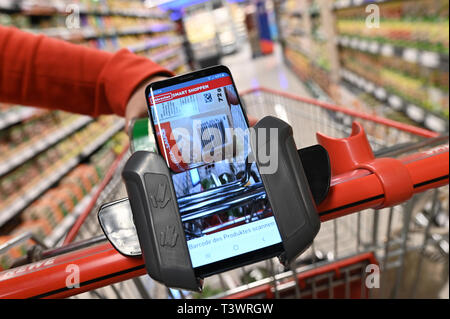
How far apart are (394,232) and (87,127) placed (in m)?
3.21

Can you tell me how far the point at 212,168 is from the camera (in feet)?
1.40

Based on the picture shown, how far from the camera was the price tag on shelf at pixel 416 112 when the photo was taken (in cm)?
229

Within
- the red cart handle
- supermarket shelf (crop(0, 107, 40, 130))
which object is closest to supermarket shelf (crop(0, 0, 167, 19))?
supermarket shelf (crop(0, 107, 40, 130))

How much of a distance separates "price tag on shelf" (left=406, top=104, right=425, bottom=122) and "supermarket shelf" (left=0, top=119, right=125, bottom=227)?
9.54 feet

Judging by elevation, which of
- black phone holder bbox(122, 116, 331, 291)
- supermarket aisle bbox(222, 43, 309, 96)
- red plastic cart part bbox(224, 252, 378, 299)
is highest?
black phone holder bbox(122, 116, 331, 291)

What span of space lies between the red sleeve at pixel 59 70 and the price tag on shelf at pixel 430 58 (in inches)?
73.0

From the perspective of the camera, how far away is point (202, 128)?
1.37 ft

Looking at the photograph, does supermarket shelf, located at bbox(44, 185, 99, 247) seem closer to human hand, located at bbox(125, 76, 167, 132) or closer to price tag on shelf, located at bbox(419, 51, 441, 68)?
human hand, located at bbox(125, 76, 167, 132)

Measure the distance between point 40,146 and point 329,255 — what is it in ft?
8.08

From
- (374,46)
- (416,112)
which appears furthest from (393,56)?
(416,112)

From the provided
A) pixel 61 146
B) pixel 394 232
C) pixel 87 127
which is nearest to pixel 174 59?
pixel 87 127

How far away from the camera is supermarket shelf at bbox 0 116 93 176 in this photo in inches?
91.9

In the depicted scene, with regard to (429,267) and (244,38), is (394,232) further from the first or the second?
(244,38)

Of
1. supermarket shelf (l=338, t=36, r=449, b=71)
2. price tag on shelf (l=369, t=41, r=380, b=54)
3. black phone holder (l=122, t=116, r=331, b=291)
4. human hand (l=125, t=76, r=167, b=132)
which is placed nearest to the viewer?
black phone holder (l=122, t=116, r=331, b=291)
